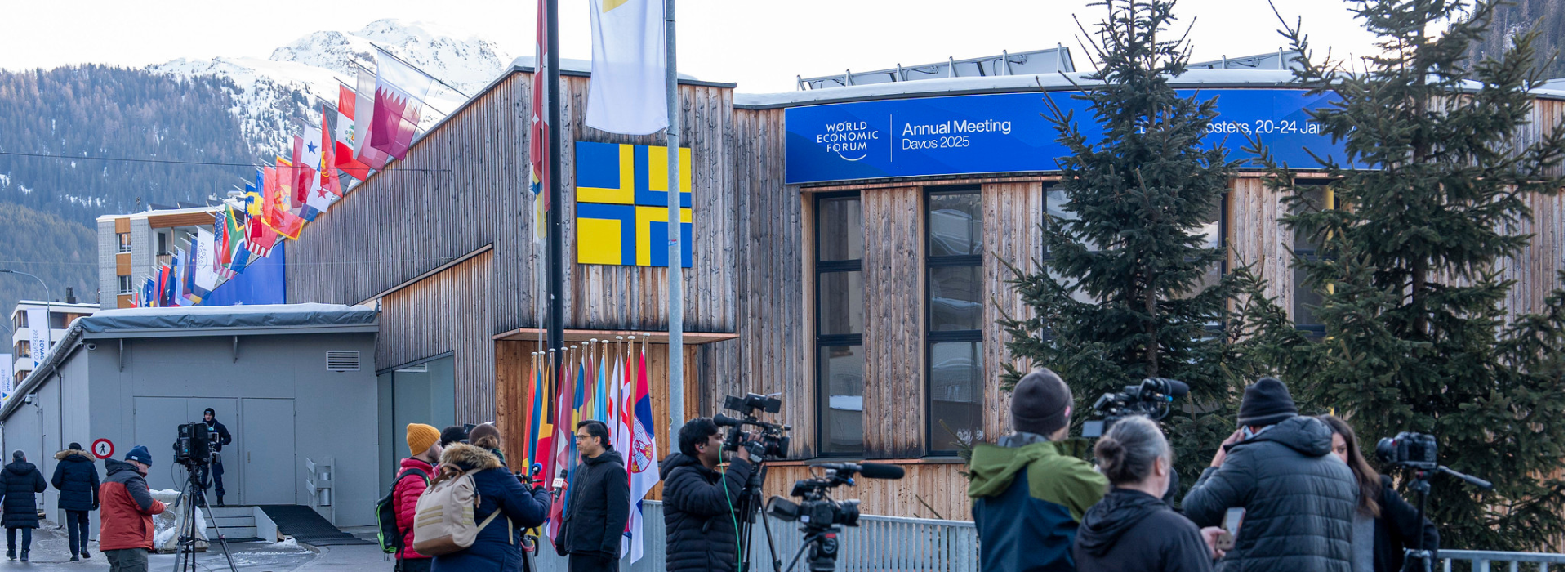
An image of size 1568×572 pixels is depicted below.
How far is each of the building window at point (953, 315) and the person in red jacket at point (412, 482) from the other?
10.3 m

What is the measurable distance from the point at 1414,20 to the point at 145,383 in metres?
21.2

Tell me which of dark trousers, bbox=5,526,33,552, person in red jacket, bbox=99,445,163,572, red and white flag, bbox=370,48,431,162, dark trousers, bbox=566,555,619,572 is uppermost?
red and white flag, bbox=370,48,431,162

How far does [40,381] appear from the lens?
30438 millimetres

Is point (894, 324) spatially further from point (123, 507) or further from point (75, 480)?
point (75, 480)

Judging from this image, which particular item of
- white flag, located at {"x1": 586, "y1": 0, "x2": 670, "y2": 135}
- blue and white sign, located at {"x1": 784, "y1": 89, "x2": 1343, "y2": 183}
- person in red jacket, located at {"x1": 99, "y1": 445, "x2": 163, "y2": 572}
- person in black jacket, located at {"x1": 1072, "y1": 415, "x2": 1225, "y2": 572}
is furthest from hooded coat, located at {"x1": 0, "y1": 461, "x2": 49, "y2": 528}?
person in black jacket, located at {"x1": 1072, "y1": 415, "x2": 1225, "y2": 572}

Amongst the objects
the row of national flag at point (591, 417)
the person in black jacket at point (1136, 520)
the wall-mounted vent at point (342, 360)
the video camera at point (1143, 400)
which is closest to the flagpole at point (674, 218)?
the row of national flag at point (591, 417)

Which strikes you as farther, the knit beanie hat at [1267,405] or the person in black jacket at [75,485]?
the person in black jacket at [75,485]

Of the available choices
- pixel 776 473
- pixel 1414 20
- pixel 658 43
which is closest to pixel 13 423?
pixel 776 473

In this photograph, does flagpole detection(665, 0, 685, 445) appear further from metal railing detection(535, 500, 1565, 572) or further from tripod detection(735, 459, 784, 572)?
tripod detection(735, 459, 784, 572)

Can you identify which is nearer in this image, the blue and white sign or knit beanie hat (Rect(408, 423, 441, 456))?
knit beanie hat (Rect(408, 423, 441, 456))

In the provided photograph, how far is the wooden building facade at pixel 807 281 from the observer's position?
17234mm

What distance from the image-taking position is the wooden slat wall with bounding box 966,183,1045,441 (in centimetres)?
1775

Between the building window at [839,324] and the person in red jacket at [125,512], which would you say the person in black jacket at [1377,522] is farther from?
the building window at [839,324]

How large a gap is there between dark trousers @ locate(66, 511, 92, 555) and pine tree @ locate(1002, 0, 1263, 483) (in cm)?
1340
